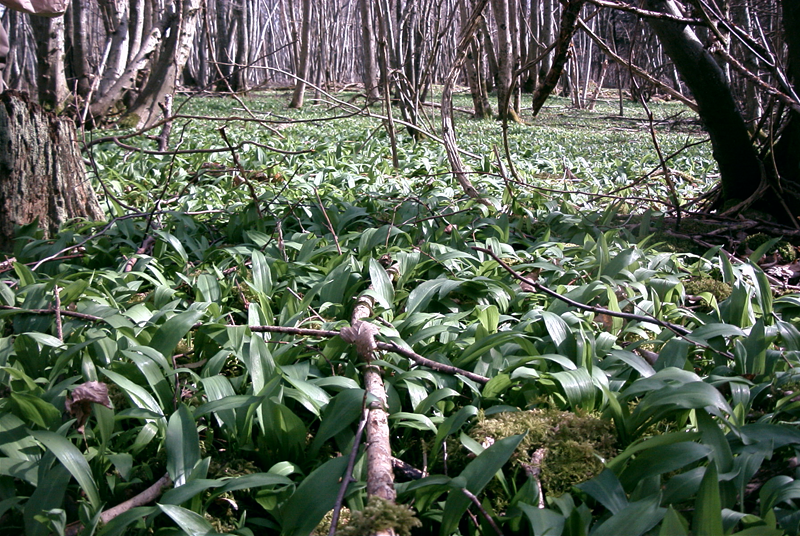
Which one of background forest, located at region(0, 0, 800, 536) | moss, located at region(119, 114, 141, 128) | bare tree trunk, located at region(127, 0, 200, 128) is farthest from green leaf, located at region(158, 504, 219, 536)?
moss, located at region(119, 114, 141, 128)

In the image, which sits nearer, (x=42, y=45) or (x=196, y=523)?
(x=196, y=523)

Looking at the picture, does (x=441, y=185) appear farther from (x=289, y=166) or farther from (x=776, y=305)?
(x=776, y=305)

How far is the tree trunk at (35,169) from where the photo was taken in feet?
Result: 9.12

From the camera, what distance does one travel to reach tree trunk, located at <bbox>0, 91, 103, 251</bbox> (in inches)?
109

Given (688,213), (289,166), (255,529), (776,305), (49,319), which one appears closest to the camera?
(255,529)

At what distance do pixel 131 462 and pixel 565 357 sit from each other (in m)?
1.15

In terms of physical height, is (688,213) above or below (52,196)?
below

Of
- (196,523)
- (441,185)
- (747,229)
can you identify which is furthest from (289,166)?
(196,523)

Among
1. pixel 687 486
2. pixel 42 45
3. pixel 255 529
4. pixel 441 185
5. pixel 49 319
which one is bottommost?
pixel 255 529

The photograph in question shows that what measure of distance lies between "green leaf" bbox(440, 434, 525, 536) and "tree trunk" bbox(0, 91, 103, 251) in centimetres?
270

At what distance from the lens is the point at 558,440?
134 centimetres

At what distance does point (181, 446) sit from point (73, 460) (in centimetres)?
21

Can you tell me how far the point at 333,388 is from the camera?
5.06 feet

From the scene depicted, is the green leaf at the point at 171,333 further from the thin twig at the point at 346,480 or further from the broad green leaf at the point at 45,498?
the thin twig at the point at 346,480
